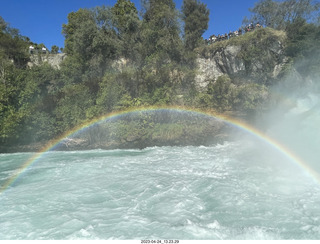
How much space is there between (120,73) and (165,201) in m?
18.9

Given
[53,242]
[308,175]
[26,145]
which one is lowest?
[53,242]

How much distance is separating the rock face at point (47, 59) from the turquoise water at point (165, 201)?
23.2 m

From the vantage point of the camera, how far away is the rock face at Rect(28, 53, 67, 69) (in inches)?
1254

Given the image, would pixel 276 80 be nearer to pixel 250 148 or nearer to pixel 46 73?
pixel 250 148

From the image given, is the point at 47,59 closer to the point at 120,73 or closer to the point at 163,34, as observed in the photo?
the point at 120,73

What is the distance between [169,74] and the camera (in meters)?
24.2

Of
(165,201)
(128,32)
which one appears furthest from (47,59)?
(165,201)

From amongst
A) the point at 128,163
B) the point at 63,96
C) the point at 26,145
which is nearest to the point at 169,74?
the point at 63,96

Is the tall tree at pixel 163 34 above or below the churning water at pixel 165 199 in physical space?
above

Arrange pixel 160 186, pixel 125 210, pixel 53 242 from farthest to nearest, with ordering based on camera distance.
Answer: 1. pixel 160 186
2. pixel 125 210
3. pixel 53 242

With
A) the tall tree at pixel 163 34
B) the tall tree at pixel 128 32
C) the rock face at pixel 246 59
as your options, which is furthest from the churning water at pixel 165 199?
the tall tree at pixel 128 32

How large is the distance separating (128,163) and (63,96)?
13.2 m

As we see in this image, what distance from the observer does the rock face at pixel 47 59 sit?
31.9 meters

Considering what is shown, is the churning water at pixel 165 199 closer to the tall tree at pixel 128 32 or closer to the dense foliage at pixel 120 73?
the dense foliage at pixel 120 73
